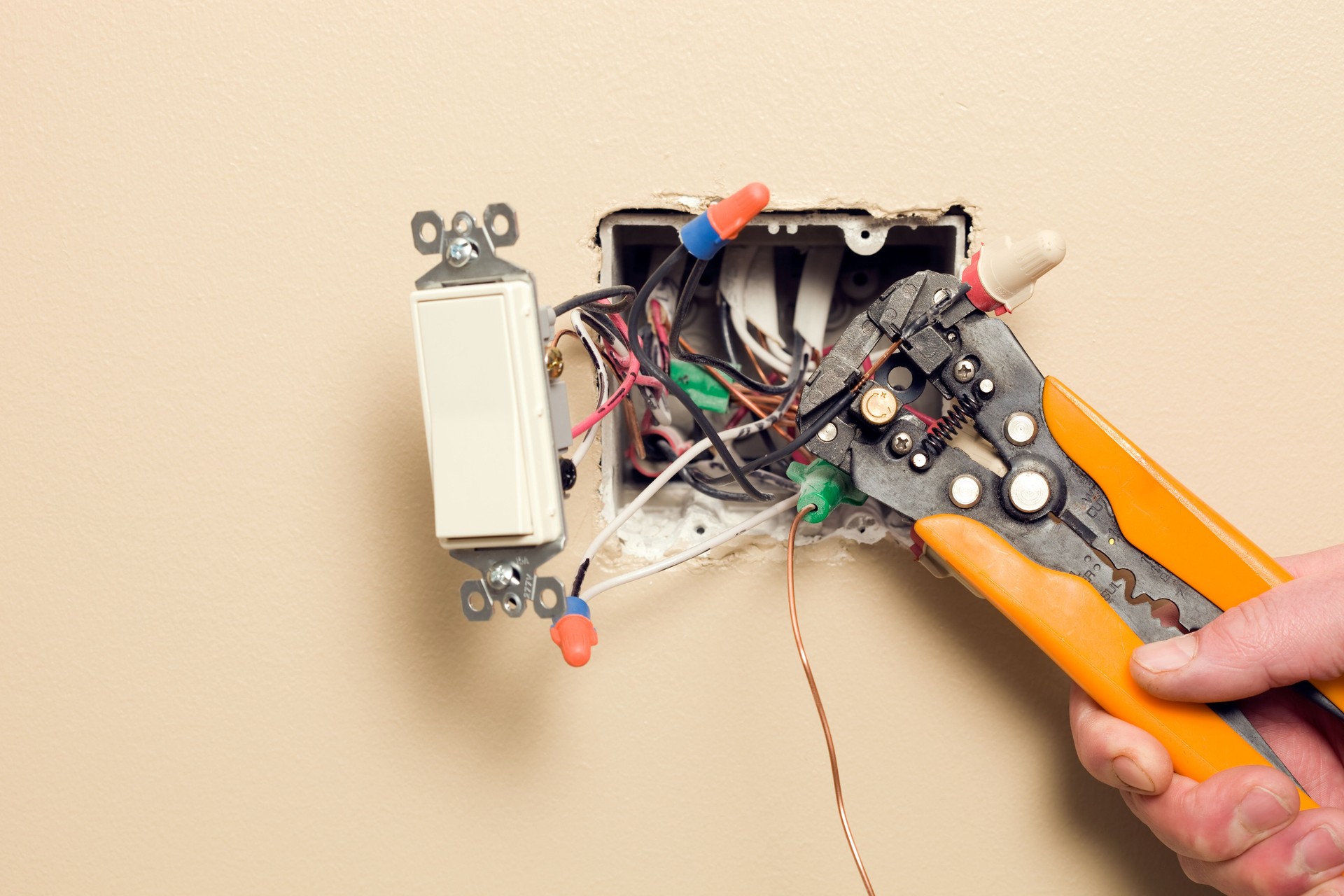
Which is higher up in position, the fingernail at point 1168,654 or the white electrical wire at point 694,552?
the white electrical wire at point 694,552

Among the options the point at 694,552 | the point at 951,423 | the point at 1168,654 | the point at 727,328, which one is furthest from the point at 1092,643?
the point at 727,328

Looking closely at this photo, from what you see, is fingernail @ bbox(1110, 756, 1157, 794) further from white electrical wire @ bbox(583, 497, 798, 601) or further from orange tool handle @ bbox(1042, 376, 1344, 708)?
white electrical wire @ bbox(583, 497, 798, 601)

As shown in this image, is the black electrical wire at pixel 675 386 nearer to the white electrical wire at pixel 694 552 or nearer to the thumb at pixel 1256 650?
the white electrical wire at pixel 694 552

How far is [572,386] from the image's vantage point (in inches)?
24.3

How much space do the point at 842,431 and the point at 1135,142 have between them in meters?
0.32

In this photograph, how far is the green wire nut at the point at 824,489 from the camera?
1.86ft

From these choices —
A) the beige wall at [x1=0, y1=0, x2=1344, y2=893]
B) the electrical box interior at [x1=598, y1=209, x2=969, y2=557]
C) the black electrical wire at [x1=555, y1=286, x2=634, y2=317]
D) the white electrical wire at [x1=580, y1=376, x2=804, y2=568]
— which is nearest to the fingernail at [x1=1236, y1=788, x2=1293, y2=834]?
the beige wall at [x1=0, y1=0, x2=1344, y2=893]

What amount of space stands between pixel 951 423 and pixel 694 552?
206mm

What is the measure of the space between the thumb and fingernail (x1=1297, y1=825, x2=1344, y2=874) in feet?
0.32

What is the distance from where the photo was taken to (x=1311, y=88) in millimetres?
596

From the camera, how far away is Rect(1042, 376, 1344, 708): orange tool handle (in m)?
0.51

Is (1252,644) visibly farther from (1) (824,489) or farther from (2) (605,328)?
(2) (605,328)

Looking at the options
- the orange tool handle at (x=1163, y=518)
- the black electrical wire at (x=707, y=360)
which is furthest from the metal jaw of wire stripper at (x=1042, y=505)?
the black electrical wire at (x=707, y=360)

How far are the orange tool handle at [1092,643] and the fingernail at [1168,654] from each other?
12 millimetres
